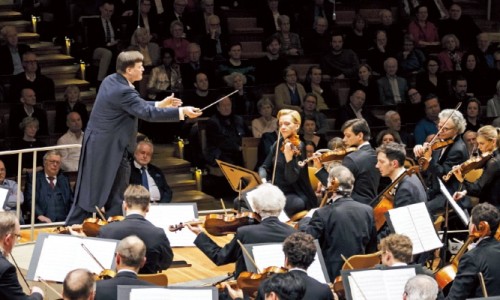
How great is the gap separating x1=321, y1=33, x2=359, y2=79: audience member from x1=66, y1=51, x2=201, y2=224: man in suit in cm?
574

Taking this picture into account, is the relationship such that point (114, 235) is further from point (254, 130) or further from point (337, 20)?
point (337, 20)

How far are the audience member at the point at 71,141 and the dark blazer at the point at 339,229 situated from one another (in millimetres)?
4082

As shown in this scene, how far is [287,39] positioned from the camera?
47.1 feet

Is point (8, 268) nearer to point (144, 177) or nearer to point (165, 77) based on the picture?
point (144, 177)

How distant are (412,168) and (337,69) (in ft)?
17.9

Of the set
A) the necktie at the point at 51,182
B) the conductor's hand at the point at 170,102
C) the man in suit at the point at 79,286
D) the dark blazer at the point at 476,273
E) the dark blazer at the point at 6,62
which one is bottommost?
the necktie at the point at 51,182

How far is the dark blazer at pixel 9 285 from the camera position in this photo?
6746 millimetres

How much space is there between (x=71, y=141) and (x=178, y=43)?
2.43m

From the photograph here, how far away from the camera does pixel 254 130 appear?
12.4 meters

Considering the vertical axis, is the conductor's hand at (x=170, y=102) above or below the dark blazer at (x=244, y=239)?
above

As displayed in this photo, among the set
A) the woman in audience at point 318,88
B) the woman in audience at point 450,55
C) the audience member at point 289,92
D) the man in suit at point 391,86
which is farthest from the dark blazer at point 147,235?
the woman in audience at point 450,55

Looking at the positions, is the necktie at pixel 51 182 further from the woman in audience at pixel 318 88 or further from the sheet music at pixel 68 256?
the woman in audience at pixel 318 88

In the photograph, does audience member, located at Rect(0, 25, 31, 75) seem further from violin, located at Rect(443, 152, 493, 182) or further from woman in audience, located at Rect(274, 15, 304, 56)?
violin, located at Rect(443, 152, 493, 182)

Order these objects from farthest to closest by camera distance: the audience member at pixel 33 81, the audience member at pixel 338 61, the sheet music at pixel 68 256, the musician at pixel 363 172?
the audience member at pixel 338 61
the audience member at pixel 33 81
the musician at pixel 363 172
the sheet music at pixel 68 256
